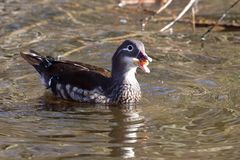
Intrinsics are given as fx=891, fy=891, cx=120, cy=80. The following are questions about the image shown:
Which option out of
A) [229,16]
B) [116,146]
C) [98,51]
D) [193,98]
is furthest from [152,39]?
[116,146]

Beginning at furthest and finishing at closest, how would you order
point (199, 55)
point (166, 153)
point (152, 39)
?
point (152, 39)
point (199, 55)
point (166, 153)

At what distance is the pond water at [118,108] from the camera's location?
8.72 meters

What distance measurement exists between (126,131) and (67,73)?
2081mm

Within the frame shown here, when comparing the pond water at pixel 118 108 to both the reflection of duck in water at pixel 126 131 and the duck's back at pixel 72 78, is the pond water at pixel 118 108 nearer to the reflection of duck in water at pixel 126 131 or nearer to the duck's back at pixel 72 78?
the reflection of duck in water at pixel 126 131

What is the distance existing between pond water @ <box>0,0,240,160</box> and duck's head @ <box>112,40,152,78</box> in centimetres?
46

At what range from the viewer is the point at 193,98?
10.7m

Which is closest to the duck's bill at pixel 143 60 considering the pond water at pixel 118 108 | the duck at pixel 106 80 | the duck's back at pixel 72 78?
the duck at pixel 106 80

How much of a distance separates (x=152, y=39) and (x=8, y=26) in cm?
237

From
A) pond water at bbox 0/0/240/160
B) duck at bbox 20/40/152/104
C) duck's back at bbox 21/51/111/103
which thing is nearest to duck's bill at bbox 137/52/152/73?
duck at bbox 20/40/152/104

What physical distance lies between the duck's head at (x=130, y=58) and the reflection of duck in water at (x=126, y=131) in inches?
21.6

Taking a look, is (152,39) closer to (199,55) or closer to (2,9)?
(199,55)

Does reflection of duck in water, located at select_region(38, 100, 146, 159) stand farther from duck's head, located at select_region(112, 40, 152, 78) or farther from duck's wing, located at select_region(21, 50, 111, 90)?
duck's head, located at select_region(112, 40, 152, 78)

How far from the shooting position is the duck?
10805mm

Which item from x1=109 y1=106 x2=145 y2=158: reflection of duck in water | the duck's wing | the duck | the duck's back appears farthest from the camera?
the duck's wing
